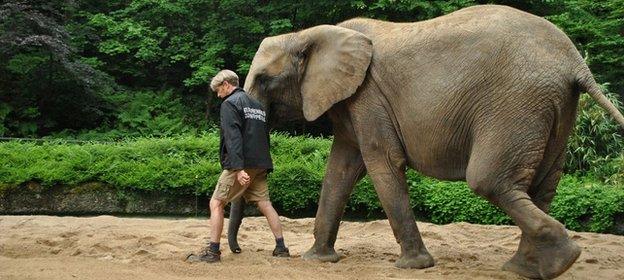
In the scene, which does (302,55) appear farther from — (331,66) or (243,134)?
(243,134)

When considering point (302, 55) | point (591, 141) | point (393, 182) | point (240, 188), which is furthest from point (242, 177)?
point (591, 141)

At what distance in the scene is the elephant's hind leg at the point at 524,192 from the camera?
7.01 meters

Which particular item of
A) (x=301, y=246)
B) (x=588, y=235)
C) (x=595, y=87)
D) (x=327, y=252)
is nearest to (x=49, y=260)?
(x=327, y=252)

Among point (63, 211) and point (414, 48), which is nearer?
point (414, 48)

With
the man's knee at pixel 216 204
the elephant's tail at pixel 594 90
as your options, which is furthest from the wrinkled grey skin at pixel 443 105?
the man's knee at pixel 216 204

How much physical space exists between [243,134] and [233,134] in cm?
22

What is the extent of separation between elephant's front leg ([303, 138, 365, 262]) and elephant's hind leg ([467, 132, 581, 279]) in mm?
1921

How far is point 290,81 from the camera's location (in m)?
9.03

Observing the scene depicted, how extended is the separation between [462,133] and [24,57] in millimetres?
14724

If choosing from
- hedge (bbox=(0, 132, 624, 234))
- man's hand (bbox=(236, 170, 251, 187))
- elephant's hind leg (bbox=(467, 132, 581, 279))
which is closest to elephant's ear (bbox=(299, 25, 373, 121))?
man's hand (bbox=(236, 170, 251, 187))

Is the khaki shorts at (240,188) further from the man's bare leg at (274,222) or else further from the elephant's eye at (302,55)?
the elephant's eye at (302,55)

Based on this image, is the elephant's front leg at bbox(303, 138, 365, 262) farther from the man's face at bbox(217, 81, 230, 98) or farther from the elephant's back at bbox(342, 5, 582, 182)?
the man's face at bbox(217, 81, 230, 98)

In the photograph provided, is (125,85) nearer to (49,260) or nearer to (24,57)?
(24,57)

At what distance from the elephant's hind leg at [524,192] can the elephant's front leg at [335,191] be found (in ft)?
6.30
